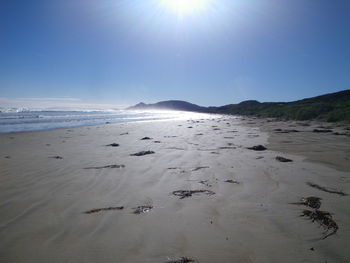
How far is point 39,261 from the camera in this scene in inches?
82.1

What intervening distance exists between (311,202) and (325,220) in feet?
1.76

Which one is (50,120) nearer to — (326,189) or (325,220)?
(326,189)

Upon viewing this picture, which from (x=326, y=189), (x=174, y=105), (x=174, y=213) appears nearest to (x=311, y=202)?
(x=326, y=189)

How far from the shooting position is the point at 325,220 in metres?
2.66

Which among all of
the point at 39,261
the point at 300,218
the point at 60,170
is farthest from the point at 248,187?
the point at 60,170

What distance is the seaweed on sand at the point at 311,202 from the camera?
3.07 meters

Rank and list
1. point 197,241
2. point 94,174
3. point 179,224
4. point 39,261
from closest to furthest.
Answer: point 39,261, point 197,241, point 179,224, point 94,174

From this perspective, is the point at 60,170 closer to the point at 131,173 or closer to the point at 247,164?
the point at 131,173

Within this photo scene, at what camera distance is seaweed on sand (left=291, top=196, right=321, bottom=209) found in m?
3.07

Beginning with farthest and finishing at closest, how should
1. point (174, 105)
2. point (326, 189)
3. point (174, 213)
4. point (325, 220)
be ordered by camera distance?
point (174, 105)
point (326, 189)
point (174, 213)
point (325, 220)

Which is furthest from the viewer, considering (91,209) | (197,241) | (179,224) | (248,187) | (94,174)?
(94,174)

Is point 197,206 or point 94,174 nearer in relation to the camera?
point 197,206

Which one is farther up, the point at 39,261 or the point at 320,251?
the point at 320,251

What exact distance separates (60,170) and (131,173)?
1841 mm
